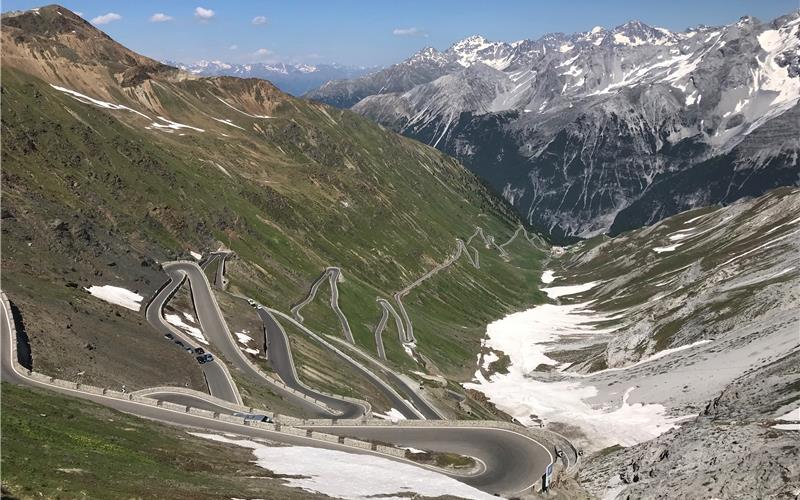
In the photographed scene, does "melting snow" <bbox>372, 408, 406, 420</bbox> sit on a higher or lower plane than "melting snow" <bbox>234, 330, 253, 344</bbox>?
lower

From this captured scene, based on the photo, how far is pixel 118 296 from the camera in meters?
96.4

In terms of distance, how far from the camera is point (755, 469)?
1596 inches

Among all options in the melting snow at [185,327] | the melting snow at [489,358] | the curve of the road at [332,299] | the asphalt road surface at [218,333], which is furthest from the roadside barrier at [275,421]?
the melting snow at [489,358]

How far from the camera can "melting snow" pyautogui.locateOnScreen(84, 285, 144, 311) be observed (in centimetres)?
9219

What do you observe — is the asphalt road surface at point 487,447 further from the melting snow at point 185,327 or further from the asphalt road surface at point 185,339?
the melting snow at point 185,327

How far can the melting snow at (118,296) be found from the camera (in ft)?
302

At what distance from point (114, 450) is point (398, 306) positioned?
150 m

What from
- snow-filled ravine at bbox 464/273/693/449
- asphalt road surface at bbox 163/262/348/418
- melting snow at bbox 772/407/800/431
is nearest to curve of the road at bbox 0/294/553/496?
asphalt road surface at bbox 163/262/348/418

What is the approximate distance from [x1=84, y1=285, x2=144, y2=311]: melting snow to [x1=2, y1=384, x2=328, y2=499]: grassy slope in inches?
1657

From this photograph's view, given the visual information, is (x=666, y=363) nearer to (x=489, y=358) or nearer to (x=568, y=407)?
(x=568, y=407)

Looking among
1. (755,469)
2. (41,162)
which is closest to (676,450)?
(755,469)

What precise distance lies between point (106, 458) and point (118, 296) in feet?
203

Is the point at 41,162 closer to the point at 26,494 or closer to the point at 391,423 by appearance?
the point at 391,423

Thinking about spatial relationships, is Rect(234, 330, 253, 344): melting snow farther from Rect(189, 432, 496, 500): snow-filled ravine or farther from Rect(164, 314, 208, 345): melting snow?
Rect(189, 432, 496, 500): snow-filled ravine
